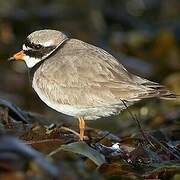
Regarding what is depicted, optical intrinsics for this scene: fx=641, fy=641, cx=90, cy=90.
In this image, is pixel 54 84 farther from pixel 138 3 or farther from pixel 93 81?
pixel 138 3

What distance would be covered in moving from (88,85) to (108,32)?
21.8 ft

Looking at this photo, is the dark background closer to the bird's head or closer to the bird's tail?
the bird's head

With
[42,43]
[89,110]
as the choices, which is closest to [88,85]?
[89,110]

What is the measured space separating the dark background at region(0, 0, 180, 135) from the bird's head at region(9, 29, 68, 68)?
6.97 ft

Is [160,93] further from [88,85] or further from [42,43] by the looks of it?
[42,43]

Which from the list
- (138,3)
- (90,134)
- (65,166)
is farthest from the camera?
(138,3)

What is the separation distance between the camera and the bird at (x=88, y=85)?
527cm

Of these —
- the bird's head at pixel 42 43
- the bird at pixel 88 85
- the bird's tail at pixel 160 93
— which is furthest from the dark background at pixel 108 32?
the bird's tail at pixel 160 93

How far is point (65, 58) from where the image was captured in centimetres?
553

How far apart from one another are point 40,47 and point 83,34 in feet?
17.4

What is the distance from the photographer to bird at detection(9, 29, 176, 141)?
207 inches

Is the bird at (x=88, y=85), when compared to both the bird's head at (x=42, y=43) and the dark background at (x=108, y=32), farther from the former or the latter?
the dark background at (x=108, y=32)

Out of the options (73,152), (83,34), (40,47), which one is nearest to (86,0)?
(83,34)

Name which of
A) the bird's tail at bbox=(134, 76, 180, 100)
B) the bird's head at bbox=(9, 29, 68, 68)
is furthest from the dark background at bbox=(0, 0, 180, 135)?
the bird's tail at bbox=(134, 76, 180, 100)
